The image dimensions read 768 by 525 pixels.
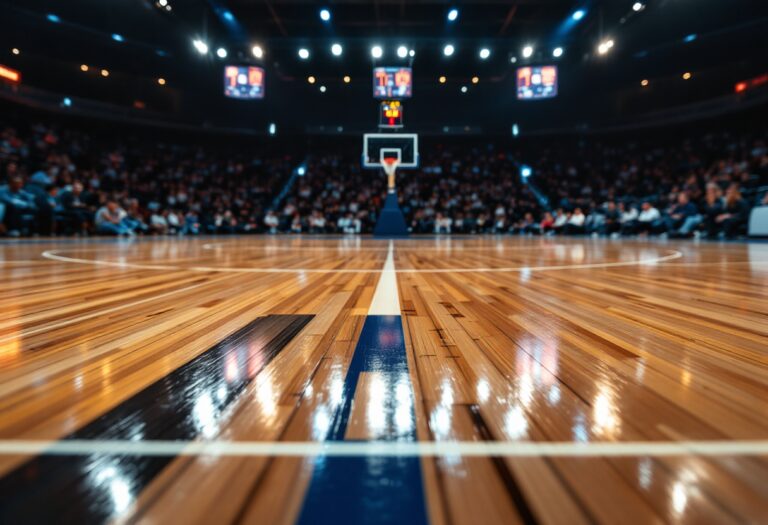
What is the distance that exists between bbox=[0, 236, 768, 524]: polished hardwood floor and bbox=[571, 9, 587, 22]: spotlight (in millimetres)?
12679

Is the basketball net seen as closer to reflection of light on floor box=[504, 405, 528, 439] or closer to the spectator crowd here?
the spectator crowd

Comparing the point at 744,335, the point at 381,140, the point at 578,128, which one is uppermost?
the point at 578,128

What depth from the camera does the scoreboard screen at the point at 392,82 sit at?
38.9 feet

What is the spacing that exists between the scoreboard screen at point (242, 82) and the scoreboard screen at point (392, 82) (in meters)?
3.46

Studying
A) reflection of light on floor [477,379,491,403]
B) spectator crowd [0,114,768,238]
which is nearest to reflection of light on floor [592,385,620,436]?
reflection of light on floor [477,379,491,403]

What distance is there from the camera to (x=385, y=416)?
559 millimetres

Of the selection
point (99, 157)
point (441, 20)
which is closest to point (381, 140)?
point (441, 20)

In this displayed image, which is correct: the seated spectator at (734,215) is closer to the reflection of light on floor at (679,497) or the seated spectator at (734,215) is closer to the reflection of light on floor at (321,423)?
the reflection of light on floor at (679,497)

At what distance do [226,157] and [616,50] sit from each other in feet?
48.3

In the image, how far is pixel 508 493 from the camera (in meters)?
0.39

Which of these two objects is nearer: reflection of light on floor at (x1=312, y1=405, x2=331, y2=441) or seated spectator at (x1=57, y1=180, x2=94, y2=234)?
reflection of light on floor at (x1=312, y1=405, x2=331, y2=441)

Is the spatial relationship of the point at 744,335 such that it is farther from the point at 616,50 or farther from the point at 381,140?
the point at 616,50

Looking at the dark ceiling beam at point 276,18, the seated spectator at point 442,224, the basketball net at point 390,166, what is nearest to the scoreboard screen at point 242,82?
the dark ceiling beam at point 276,18

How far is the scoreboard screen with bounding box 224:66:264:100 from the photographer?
1211cm
